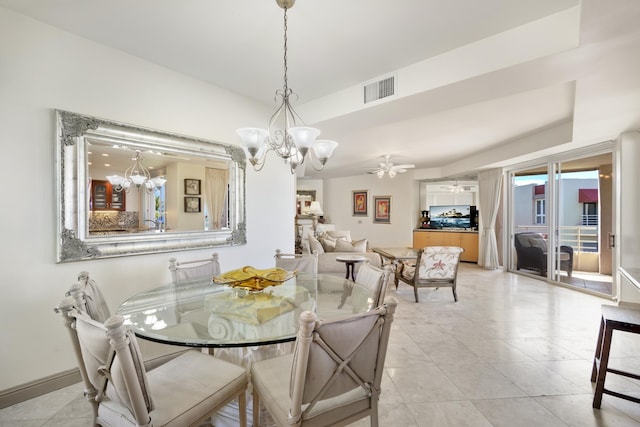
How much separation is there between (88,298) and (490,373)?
9.16ft

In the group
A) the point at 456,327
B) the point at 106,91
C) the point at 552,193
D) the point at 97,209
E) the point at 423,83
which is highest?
the point at 423,83

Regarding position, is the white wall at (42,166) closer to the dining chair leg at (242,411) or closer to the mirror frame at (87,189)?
the mirror frame at (87,189)

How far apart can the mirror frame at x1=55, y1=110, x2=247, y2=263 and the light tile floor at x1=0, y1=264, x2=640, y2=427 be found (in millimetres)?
1028

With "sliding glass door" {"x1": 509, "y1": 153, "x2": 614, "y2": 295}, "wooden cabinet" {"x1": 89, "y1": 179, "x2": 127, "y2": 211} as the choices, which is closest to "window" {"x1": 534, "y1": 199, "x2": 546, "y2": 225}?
"sliding glass door" {"x1": 509, "y1": 153, "x2": 614, "y2": 295}

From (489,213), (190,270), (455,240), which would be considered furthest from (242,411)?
(455,240)

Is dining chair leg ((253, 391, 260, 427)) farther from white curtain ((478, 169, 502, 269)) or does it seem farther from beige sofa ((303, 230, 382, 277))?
white curtain ((478, 169, 502, 269))

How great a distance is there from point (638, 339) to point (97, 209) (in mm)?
5130

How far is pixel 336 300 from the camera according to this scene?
1.98 metres

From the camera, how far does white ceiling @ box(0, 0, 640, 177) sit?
180 centimetres

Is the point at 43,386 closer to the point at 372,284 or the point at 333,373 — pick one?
the point at 333,373

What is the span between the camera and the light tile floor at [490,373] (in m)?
1.76

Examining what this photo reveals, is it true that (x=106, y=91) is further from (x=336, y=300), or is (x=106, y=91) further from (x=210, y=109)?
(x=336, y=300)

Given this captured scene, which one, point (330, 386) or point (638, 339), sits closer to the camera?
point (330, 386)

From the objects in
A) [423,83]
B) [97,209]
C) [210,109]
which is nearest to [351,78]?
[423,83]
